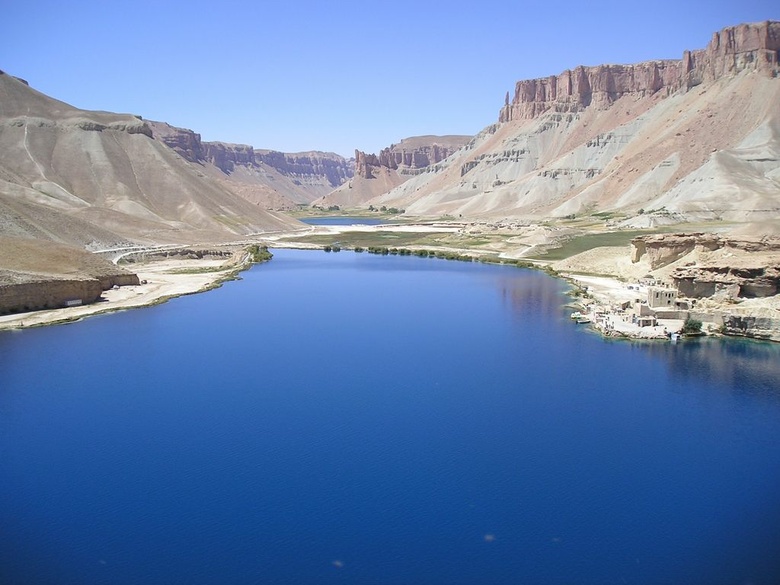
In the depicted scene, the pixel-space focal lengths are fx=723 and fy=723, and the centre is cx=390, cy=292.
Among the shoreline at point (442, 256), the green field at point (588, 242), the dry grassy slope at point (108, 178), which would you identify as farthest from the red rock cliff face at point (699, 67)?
the dry grassy slope at point (108, 178)

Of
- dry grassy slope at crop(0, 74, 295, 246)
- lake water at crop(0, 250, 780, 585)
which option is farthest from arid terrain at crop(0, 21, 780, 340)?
lake water at crop(0, 250, 780, 585)

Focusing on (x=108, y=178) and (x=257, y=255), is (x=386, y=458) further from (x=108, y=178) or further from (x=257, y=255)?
(x=108, y=178)

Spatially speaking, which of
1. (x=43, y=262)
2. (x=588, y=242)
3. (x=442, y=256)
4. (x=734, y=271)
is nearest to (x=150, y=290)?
(x=43, y=262)

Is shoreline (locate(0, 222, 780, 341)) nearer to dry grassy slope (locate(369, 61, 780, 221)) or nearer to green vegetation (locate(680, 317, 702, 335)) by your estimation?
green vegetation (locate(680, 317, 702, 335))

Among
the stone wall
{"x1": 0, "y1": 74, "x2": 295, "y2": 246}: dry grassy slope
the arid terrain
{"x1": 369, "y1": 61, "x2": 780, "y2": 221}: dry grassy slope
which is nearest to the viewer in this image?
the stone wall

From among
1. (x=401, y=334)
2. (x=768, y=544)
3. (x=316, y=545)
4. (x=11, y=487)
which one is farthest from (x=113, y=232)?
(x=768, y=544)

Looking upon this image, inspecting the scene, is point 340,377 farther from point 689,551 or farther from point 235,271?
point 235,271

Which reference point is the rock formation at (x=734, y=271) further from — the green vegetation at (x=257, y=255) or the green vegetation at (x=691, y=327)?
the green vegetation at (x=257, y=255)
